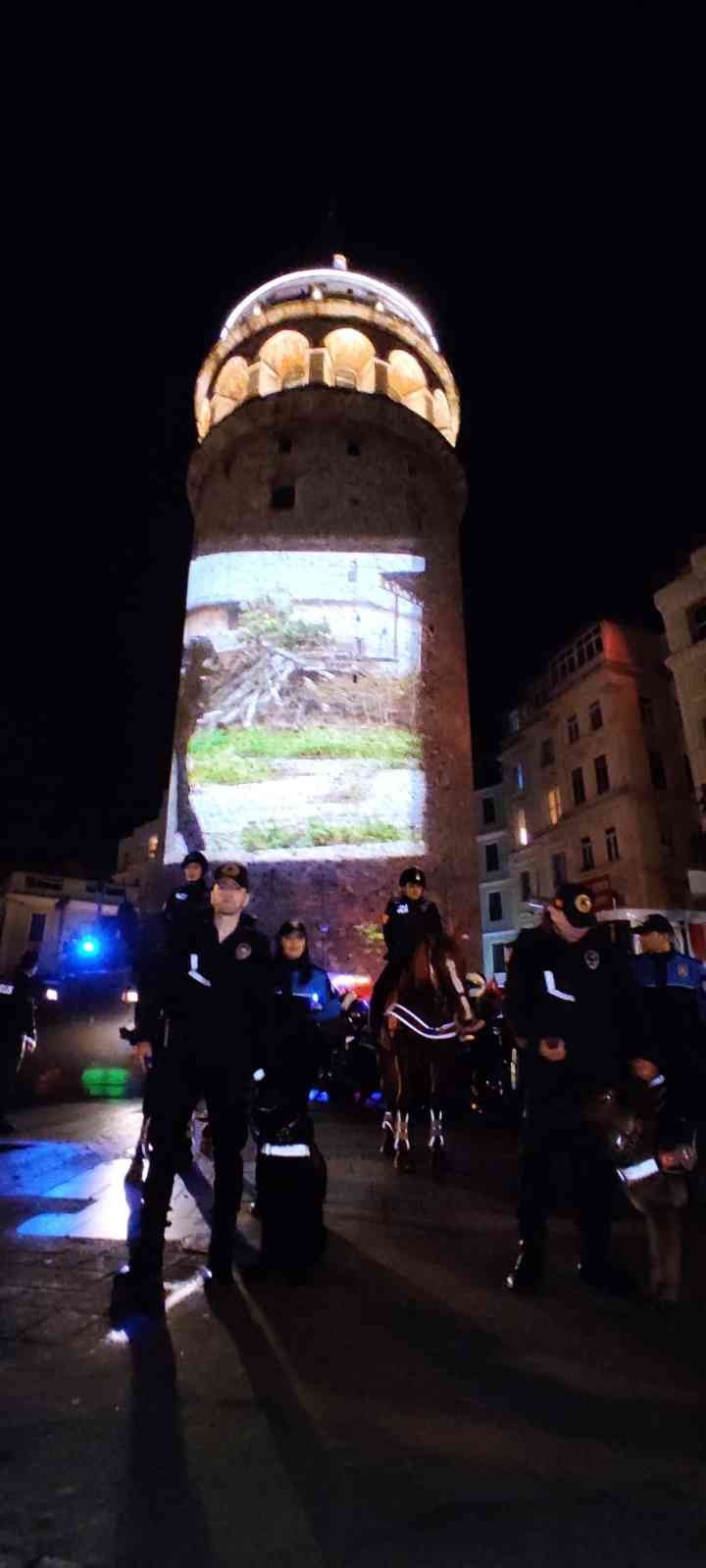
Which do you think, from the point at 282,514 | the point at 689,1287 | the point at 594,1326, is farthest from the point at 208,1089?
the point at 282,514

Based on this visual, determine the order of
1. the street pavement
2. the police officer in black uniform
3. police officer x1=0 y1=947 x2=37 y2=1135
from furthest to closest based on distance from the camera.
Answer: police officer x1=0 y1=947 x2=37 y2=1135 < the police officer in black uniform < the street pavement

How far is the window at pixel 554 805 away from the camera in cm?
3080

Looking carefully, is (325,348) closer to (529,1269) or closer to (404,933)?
(404,933)

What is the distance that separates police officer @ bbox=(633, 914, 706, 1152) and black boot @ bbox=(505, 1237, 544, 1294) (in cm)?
98

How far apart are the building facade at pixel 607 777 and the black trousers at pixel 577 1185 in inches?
833

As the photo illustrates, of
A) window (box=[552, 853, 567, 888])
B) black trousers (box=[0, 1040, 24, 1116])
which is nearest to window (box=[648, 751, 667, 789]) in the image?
window (box=[552, 853, 567, 888])

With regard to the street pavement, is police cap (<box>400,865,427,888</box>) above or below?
above

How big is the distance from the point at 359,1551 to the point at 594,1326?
166 cm

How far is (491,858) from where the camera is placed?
118ft

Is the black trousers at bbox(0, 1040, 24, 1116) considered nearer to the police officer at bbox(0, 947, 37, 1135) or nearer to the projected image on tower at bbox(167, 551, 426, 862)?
the police officer at bbox(0, 947, 37, 1135)

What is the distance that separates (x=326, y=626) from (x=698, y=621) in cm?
1122

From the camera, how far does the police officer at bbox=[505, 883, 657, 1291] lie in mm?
3545

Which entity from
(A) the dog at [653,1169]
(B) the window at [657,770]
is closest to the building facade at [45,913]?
(B) the window at [657,770]

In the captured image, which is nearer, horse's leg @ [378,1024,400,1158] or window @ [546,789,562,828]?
horse's leg @ [378,1024,400,1158]
